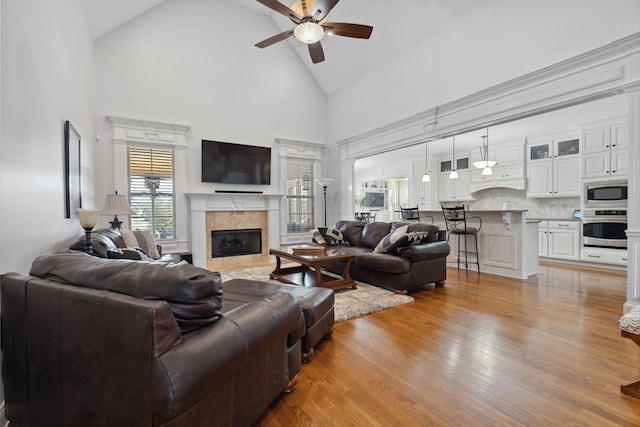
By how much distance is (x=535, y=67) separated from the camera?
147 inches

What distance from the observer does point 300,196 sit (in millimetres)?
7004

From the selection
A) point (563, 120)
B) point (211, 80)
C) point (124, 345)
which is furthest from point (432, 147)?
point (124, 345)

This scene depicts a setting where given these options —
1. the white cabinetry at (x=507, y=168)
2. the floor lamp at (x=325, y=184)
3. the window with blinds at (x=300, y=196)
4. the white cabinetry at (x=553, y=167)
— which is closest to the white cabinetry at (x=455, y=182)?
Result: the white cabinetry at (x=507, y=168)

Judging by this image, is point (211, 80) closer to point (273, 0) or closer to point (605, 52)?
point (273, 0)

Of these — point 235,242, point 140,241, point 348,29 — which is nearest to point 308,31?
point 348,29

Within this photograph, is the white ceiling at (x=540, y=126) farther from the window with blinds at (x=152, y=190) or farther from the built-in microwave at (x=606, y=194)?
the window with blinds at (x=152, y=190)

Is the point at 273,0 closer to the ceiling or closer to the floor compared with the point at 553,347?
closer to the ceiling

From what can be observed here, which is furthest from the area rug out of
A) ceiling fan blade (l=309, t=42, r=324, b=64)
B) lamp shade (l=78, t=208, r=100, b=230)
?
ceiling fan blade (l=309, t=42, r=324, b=64)

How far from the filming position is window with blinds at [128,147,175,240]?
5141mm

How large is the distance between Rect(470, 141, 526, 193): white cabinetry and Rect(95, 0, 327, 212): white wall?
4531 millimetres

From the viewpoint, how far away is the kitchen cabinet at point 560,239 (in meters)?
5.87

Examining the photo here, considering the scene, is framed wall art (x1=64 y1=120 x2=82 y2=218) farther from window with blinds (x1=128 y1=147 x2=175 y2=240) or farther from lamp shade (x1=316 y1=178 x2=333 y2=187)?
lamp shade (x1=316 y1=178 x2=333 y2=187)

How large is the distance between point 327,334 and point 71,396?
1.67 m

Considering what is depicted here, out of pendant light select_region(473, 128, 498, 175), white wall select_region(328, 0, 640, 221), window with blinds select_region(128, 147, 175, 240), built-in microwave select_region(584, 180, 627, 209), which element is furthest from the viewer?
pendant light select_region(473, 128, 498, 175)
